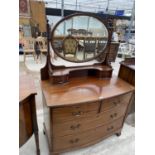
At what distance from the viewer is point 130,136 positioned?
181 centimetres

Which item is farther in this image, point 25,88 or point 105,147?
point 105,147

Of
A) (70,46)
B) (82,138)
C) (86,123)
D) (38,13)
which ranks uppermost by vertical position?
(38,13)

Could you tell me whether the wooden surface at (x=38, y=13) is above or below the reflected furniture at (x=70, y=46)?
above

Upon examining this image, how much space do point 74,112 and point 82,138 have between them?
39 centimetres

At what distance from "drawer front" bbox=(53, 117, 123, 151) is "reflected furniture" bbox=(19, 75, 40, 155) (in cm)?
28

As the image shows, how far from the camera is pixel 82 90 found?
1.29 metres

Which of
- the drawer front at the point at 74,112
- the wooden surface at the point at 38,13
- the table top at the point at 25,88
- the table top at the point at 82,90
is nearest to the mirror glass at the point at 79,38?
the table top at the point at 82,90

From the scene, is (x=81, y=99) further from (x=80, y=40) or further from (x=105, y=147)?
(x=105, y=147)

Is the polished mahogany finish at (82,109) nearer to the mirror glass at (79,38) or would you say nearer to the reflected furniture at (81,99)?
the reflected furniture at (81,99)

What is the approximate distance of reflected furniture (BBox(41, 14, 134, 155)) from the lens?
1.16 meters

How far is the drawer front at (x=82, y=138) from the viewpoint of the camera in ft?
4.32

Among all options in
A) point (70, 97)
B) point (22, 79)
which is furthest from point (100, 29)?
point (22, 79)

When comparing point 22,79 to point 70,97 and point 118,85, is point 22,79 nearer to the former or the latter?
point 70,97

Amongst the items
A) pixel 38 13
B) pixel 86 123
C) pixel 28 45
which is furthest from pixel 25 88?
pixel 38 13
